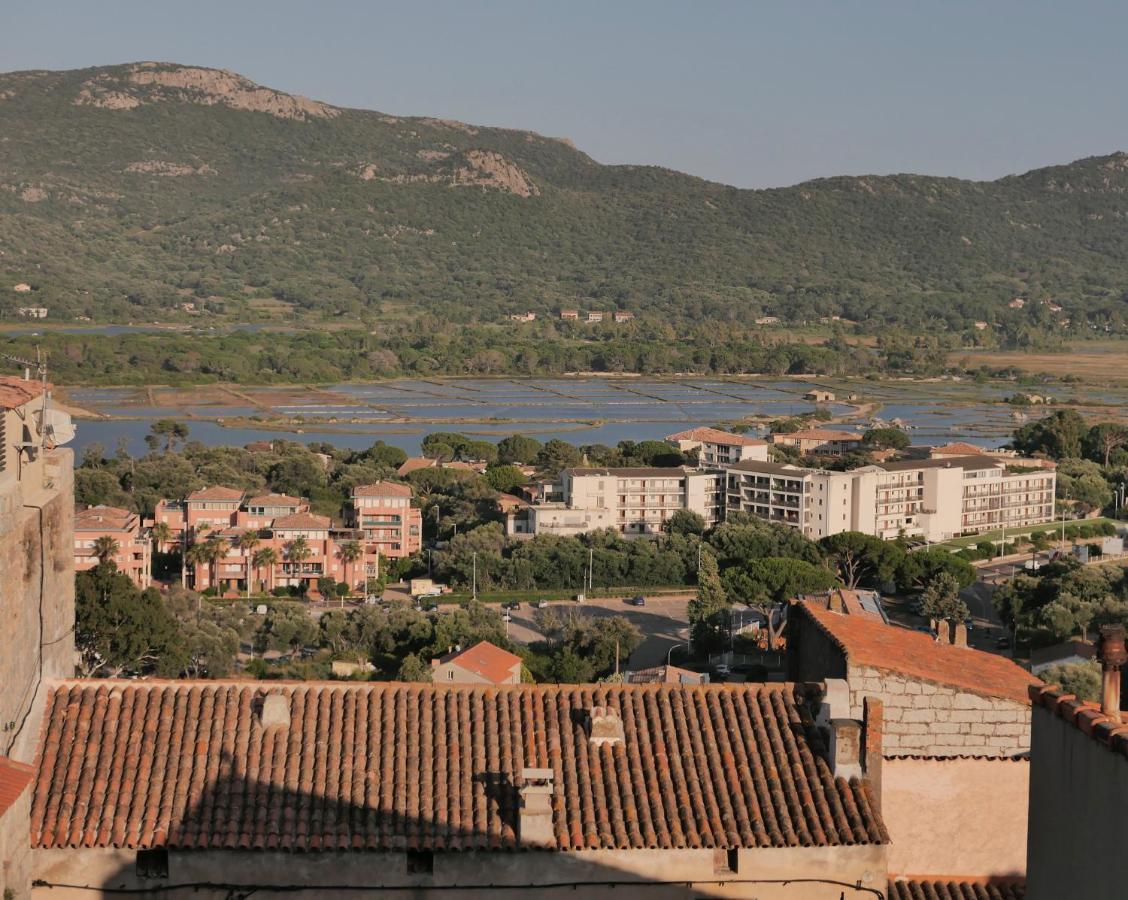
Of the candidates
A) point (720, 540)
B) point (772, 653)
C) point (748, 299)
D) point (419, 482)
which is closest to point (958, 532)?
point (720, 540)

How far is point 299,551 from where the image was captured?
42.0 m

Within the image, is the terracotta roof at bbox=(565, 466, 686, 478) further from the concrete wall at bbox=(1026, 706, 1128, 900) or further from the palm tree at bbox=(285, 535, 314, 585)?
the concrete wall at bbox=(1026, 706, 1128, 900)

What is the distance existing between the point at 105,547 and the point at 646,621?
11.4 meters

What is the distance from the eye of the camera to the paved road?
33281 mm

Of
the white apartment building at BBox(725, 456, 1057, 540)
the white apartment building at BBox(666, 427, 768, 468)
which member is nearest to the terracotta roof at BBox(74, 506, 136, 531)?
the white apartment building at BBox(725, 456, 1057, 540)

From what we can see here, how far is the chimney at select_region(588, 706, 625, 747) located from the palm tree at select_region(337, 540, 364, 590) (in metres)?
34.5

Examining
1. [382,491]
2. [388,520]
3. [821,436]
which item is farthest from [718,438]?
[388,520]

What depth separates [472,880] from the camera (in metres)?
6.81

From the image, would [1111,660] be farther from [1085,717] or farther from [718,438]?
[718,438]

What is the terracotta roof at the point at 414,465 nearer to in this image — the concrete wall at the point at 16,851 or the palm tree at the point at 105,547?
the palm tree at the point at 105,547

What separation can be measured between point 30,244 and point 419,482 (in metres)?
139

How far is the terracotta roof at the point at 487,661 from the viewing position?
2581 centimetres

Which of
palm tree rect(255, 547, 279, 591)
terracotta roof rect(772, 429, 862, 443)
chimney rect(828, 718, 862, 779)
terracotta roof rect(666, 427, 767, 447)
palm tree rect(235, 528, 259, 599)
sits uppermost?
chimney rect(828, 718, 862, 779)

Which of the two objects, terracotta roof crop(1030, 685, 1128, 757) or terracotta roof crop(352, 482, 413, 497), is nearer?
terracotta roof crop(1030, 685, 1128, 757)
